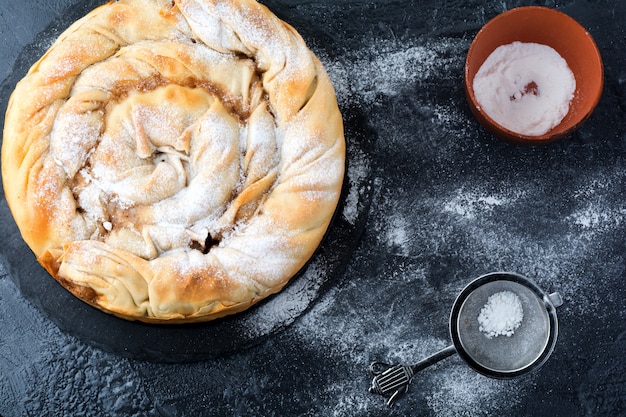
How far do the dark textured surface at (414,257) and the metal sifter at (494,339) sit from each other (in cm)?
4

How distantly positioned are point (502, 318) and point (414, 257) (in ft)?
0.72

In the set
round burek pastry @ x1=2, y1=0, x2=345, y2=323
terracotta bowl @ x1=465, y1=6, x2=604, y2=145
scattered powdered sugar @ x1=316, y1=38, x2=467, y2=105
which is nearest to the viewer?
round burek pastry @ x1=2, y1=0, x2=345, y2=323

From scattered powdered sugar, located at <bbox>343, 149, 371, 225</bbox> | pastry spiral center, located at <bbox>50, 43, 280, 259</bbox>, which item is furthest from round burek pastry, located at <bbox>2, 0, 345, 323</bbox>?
scattered powdered sugar, located at <bbox>343, 149, 371, 225</bbox>

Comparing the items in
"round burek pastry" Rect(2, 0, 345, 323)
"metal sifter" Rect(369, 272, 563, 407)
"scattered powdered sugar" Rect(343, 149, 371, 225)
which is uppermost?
"round burek pastry" Rect(2, 0, 345, 323)

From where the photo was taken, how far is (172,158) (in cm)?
131

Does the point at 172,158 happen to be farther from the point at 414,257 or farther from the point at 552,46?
the point at 552,46

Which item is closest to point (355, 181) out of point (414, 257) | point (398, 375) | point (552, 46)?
point (414, 257)

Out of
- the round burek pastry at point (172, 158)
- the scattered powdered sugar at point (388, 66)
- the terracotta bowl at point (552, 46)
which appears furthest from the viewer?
the scattered powdered sugar at point (388, 66)

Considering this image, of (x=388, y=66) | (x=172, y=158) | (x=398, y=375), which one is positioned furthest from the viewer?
(x=388, y=66)

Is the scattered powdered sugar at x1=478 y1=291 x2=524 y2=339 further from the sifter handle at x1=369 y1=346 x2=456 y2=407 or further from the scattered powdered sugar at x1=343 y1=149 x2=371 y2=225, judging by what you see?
the scattered powdered sugar at x1=343 y1=149 x2=371 y2=225

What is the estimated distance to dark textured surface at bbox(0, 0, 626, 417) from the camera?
1.51 m

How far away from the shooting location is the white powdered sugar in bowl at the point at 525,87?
1.53 metres

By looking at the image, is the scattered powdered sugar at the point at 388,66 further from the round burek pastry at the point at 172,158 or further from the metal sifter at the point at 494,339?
the metal sifter at the point at 494,339

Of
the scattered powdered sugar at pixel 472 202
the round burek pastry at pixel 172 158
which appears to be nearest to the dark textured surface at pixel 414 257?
the scattered powdered sugar at pixel 472 202
